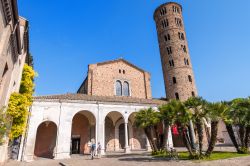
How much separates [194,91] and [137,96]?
35.1 ft

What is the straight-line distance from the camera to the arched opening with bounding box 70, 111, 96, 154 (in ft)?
76.9

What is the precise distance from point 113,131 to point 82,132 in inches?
179

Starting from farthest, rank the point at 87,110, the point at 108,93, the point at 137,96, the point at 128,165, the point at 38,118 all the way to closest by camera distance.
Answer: the point at 137,96 < the point at 108,93 < the point at 87,110 < the point at 38,118 < the point at 128,165

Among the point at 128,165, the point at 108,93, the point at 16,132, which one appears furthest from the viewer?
the point at 108,93

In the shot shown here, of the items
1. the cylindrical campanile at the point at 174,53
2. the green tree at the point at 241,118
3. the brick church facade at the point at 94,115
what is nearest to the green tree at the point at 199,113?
the green tree at the point at 241,118

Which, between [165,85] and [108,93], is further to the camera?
[165,85]

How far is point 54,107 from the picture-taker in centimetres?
1948

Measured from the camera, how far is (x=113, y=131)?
85.1 feet

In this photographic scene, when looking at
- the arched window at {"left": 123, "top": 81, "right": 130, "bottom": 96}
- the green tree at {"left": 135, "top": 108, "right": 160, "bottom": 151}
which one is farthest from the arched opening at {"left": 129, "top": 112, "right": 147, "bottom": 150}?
the green tree at {"left": 135, "top": 108, "right": 160, "bottom": 151}

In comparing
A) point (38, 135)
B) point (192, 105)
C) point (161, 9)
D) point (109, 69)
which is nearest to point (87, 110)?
Result: point (38, 135)

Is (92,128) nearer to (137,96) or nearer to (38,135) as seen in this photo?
(38,135)

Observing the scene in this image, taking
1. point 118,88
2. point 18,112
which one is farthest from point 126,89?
point 18,112

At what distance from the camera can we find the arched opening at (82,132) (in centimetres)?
2343

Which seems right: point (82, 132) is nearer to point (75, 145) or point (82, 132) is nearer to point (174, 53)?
point (75, 145)
